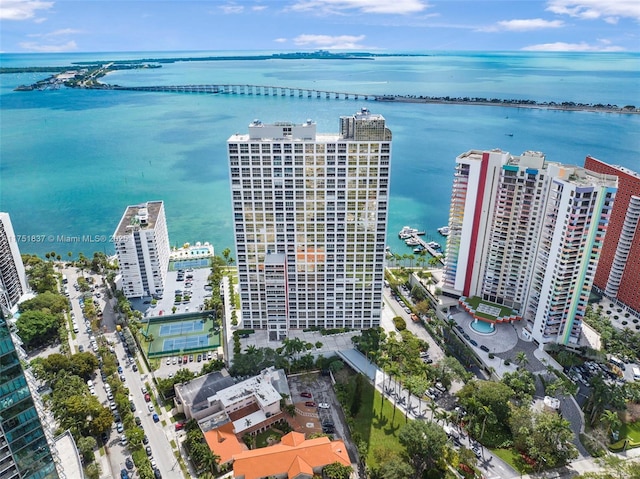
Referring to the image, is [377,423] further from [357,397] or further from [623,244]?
[623,244]

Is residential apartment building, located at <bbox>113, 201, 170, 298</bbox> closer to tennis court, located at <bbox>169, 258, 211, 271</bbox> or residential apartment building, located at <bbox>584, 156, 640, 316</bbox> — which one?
tennis court, located at <bbox>169, 258, 211, 271</bbox>

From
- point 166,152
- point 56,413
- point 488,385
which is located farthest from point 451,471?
point 166,152

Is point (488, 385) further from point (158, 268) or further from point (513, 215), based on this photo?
point (158, 268)

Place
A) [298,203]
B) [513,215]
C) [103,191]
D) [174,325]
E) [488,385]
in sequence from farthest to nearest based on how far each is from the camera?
[103,191]
[174,325]
[513,215]
[298,203]
[488,385]

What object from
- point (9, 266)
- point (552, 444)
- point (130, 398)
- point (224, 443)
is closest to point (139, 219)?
point (9, 266)

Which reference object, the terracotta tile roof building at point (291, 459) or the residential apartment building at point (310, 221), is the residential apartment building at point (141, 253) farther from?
the terracotta tile roof building at point (291, 459)

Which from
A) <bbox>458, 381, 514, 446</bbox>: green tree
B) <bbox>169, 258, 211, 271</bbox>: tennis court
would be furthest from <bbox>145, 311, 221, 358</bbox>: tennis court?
<bbox>458, 381, 514, 446</bbox>: green tree
